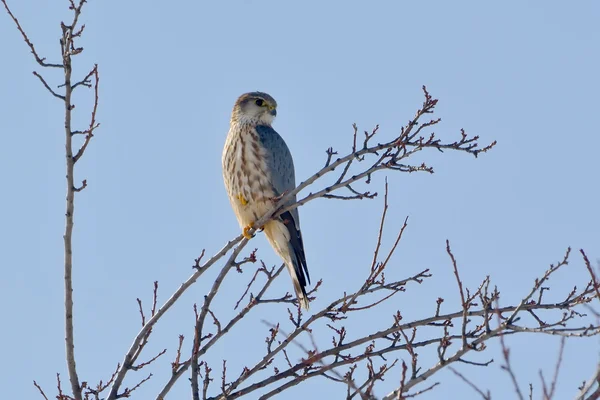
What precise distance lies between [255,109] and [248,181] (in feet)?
3.54

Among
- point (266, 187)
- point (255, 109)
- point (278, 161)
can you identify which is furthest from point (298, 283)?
point (255, 109)

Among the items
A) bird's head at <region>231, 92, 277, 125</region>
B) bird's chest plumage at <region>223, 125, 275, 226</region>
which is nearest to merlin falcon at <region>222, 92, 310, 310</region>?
bird's chest plumage at <region>223, 125, 275, 226</region>

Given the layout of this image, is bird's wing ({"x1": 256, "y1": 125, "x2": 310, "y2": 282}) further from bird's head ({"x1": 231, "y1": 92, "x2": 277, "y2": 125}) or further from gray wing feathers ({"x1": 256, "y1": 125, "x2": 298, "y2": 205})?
bird's head ({"x1": 231, "y1": 92, "x2": 277, "y2": 125})

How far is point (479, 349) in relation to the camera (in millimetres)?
4309

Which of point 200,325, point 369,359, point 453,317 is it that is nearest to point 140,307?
point 200,325

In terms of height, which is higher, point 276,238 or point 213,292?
point 276,238

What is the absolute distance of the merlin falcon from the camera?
7.25m

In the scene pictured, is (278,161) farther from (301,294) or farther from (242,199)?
(301,294)

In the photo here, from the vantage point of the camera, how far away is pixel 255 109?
8.16 m

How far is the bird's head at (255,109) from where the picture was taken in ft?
26.5

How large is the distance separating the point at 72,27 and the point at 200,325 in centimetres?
170

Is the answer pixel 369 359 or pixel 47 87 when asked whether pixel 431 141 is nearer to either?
pixel 369 359

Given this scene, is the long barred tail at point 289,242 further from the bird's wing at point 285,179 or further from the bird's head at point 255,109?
the bird's head at point 255,109

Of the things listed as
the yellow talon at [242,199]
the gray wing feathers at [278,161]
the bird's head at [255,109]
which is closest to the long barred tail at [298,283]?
the gray wing feathers at [278,161]
